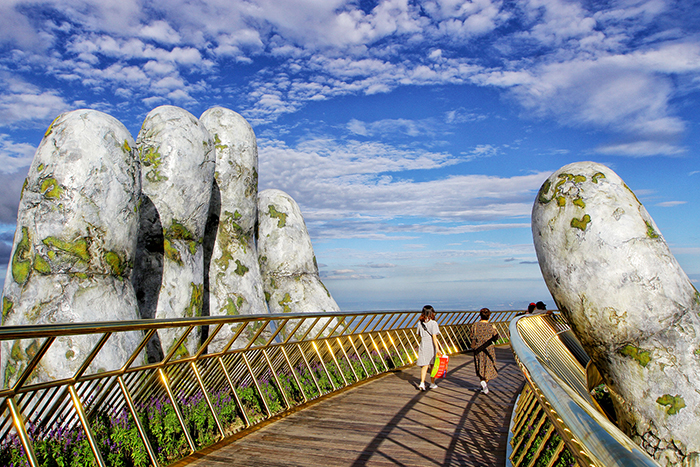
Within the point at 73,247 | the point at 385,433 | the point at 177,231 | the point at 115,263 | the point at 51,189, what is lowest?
the point at 385,433

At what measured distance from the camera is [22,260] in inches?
322

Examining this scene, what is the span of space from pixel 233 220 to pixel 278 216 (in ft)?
7.84

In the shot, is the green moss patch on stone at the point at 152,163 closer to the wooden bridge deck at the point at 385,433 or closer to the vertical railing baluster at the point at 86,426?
the wooden bridge deck at the point at 385,433

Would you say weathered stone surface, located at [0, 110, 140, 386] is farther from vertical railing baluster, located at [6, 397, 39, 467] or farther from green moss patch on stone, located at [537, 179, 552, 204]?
green moss patch on stone, located at [537, 179, 552, 204]

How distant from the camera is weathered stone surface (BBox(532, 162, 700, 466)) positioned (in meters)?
5.99

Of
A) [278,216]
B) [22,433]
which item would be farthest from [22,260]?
[278,216]

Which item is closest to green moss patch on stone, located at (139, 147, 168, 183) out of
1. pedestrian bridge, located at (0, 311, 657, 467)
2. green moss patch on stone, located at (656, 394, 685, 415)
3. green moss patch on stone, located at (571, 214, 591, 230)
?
pedestrian bridge, located at (0, 311, 657, 467)

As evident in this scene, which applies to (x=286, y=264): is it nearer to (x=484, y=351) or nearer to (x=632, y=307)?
(x=484, y=351)

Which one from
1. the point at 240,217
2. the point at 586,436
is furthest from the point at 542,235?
the point at 240,217

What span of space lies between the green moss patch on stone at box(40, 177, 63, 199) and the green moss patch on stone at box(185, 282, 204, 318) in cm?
398

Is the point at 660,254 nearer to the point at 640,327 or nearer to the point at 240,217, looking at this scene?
the point at 640,327

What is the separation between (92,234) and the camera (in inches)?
328

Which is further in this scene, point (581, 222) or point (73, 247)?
point (73, 247)

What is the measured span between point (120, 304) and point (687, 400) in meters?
8.20
